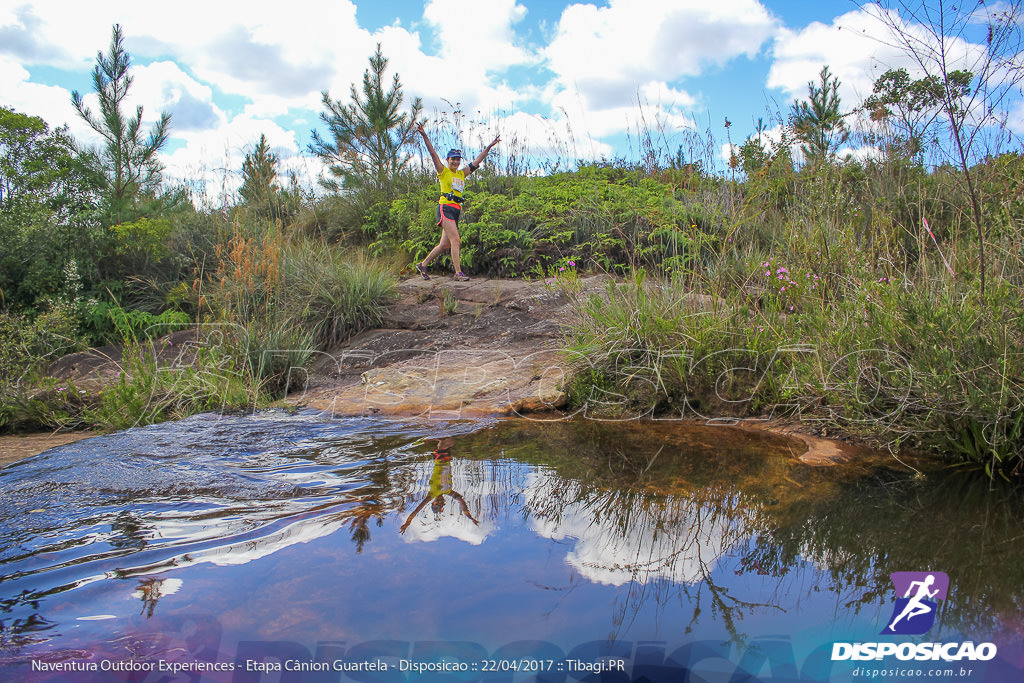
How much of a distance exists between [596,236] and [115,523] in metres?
6.88

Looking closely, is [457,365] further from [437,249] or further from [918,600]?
[918,600]

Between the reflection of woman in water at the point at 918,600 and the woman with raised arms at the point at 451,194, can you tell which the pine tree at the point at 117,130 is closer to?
the woman with raised arms at the point at 451,194

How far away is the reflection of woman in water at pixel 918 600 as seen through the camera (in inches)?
69.7

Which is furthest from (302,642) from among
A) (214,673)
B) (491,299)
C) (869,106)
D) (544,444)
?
(869,106)

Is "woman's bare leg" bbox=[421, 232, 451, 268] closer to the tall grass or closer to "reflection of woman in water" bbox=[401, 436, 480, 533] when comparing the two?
the tall grass

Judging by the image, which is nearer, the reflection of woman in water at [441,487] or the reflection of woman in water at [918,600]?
the reflection of woman in water at [918,600]

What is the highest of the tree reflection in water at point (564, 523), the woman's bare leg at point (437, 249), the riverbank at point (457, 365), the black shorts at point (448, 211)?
the black shorts at point (448, 211)

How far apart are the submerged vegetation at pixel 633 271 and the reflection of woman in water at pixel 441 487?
4.45 feet

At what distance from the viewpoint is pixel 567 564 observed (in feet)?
6.86

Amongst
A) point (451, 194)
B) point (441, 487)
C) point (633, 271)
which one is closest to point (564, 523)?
point (441, 487)

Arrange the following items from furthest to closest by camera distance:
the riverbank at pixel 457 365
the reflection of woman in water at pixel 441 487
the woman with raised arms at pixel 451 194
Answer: the woman with raised arms at pixel 451 194, the riverbank at pixel 457 365, the reflection of woman in water at pixel 441 487

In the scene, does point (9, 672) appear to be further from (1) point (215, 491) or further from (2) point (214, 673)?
(1) point (215, 491)

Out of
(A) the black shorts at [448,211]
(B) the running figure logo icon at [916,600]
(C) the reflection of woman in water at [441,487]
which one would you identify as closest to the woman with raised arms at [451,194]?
(A) the black shorts at [448,211]

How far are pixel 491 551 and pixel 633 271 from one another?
124 inches
